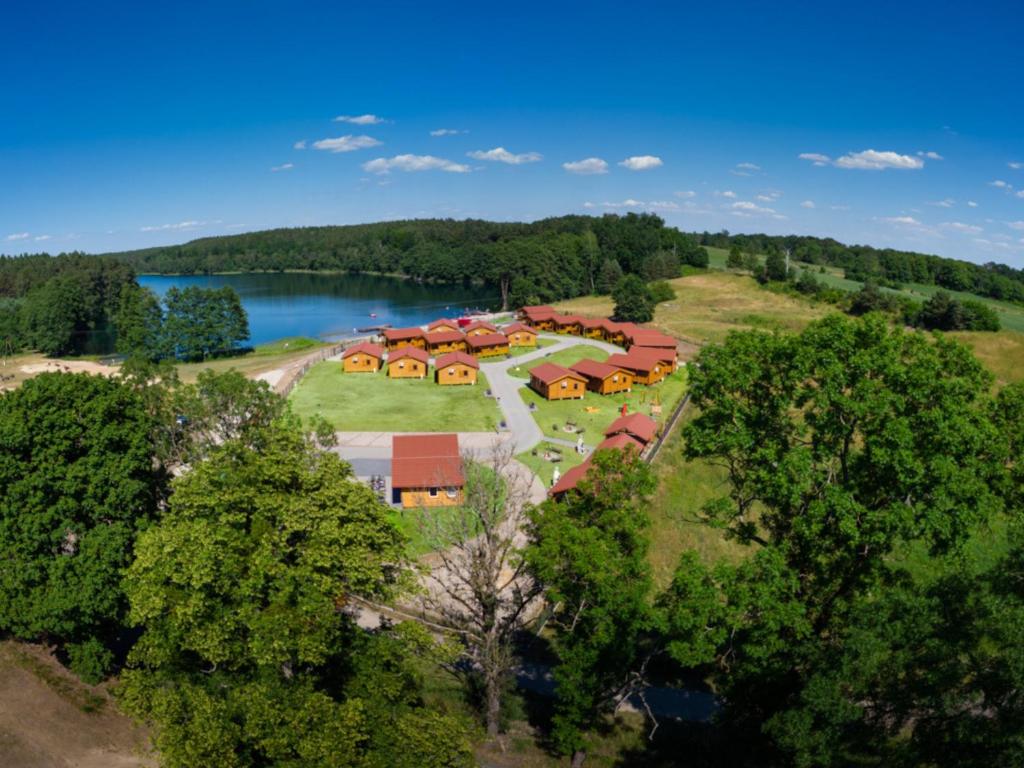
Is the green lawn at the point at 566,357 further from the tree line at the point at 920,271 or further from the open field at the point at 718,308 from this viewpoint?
the tree line at the point at 920,271

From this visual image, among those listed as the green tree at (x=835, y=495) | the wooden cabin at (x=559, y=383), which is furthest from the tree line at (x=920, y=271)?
the green tree at (x=835, y=495)

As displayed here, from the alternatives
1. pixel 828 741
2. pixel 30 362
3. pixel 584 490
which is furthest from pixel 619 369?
pixel 30 362

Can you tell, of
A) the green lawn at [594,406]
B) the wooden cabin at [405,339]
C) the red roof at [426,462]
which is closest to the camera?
the red roof at [426,462]

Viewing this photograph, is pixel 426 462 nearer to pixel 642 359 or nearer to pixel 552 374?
pixel 552 374

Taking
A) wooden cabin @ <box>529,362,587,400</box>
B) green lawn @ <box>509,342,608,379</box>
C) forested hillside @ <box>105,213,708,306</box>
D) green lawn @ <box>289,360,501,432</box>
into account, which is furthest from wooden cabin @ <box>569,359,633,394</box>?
forested hillside @ <box>105,213,708,306</box>

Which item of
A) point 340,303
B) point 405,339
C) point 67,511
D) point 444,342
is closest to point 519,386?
point 444,342

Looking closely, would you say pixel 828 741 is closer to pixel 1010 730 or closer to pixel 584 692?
pixel 1010 730

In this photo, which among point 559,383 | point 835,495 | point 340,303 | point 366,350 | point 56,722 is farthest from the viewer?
point 340,303
